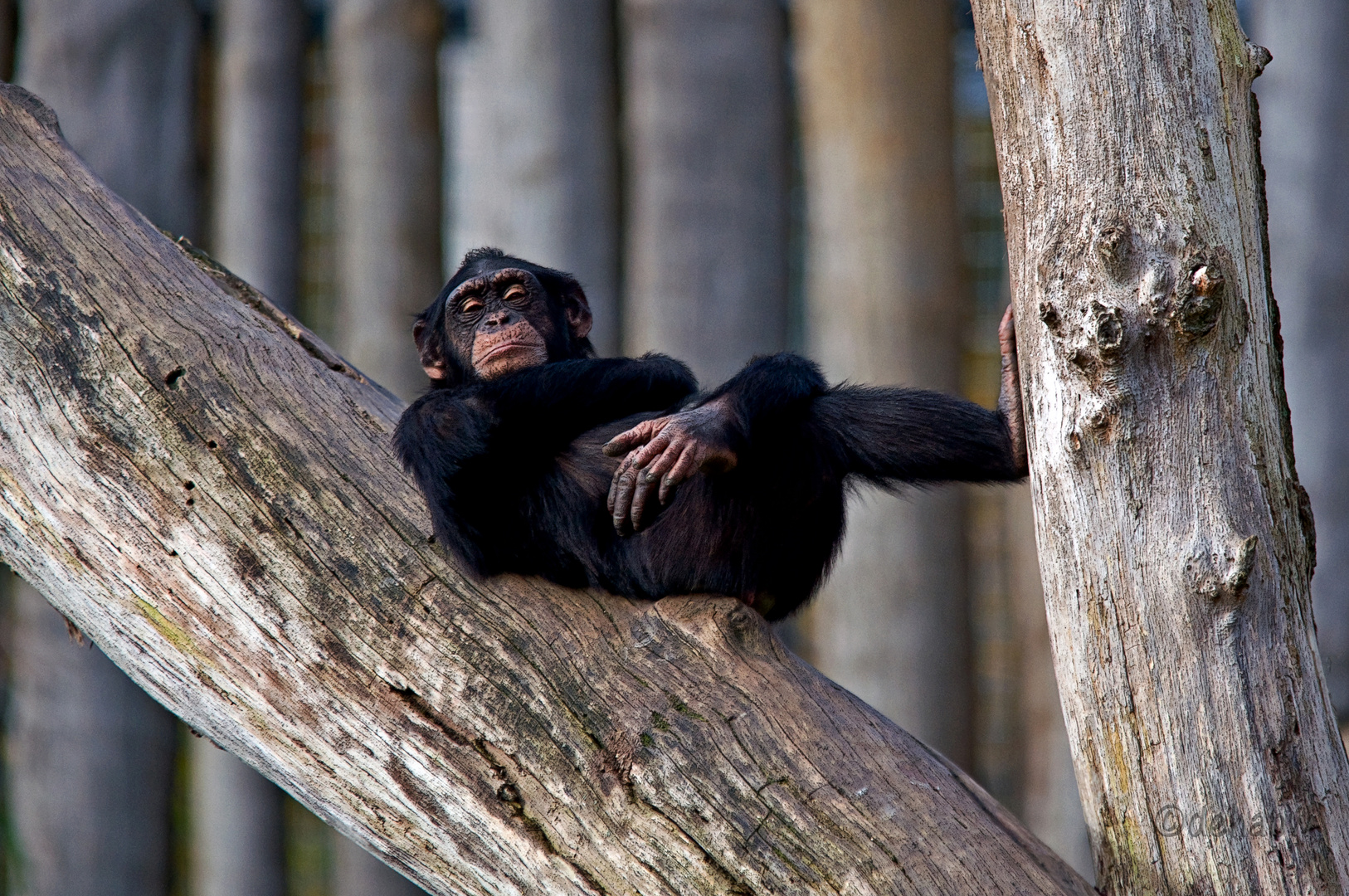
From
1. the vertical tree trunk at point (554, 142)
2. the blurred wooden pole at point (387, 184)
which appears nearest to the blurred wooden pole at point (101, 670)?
the blurred wooden pole at point (387, 184)

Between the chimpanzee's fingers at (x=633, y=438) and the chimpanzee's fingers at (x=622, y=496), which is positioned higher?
the chimpanzee's fingers at (x=633, y=438)

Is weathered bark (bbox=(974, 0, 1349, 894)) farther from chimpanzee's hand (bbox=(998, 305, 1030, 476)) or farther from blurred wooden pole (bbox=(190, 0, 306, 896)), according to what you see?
blurred wooden pole (bbox=(190, 0, 306, 896))

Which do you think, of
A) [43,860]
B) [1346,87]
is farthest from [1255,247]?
[43,860]

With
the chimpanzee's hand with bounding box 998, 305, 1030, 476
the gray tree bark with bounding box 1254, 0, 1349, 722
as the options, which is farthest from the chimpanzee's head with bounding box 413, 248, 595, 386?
the gray tree bark with bounding box 1254, 0, 1349, 722

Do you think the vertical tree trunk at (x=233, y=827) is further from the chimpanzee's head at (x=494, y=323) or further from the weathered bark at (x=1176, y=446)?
the weathered bark at (x=1176, y=446)

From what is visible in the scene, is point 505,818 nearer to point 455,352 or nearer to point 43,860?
point 455,352

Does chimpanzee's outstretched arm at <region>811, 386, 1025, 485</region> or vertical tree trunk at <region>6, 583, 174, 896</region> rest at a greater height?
chimpanzee's outstretched arm at <region>811, 386, 1025, 485</region>

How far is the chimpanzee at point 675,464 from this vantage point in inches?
95.8

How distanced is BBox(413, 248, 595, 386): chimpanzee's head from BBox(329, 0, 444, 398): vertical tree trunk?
3.60 ft

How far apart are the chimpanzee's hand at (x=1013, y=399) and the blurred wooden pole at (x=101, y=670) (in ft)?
11.5

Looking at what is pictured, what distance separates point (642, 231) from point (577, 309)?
105 cm

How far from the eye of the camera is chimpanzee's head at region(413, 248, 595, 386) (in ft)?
10.5

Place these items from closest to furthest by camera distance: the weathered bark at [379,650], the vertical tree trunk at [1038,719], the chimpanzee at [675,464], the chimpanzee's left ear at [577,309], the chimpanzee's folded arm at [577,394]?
the weathered bark at [379,650] → the chimpanzee at [675,464] → the chimpanzee's folded arm at [577,394] → the chimpanzee's left ear at [577,309] → the vertical tree trunk at [1038,719]

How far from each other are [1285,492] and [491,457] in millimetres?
1623
